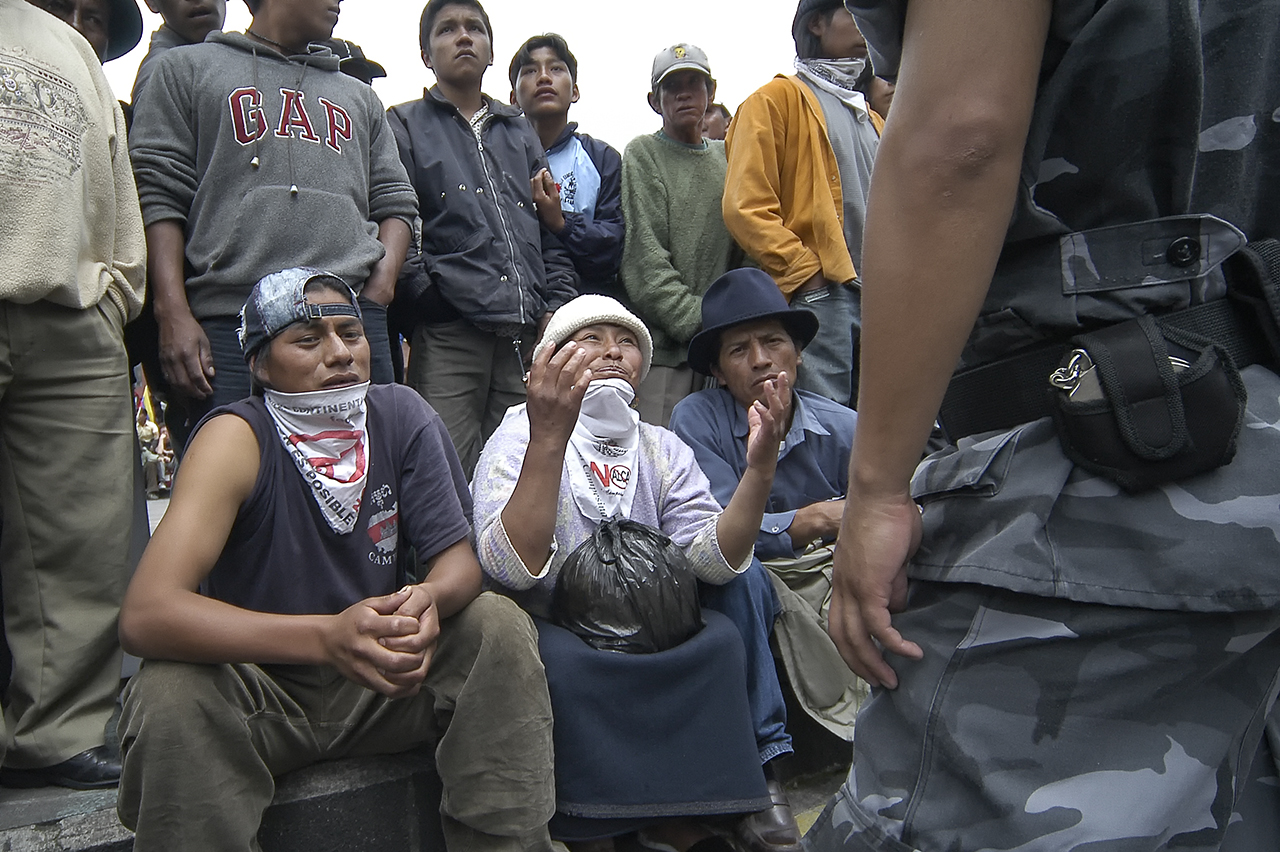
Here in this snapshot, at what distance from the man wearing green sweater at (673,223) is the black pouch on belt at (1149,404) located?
121 inches

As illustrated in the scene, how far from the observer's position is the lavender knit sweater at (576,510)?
2.53 meters

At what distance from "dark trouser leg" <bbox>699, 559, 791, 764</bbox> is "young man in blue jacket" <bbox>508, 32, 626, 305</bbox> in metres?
1.89

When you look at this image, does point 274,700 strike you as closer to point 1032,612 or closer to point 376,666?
point 376,666

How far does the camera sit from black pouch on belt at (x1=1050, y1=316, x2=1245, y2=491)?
0.96 meters

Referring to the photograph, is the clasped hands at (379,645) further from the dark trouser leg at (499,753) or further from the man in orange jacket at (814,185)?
the man in orange jacket at (814,185)

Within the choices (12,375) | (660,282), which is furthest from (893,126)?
(660,282)

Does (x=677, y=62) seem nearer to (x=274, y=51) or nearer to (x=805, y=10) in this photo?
(x=805, y=10)

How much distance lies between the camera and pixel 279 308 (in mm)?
2438

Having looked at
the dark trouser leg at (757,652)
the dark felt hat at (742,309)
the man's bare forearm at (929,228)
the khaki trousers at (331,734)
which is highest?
the man's bare forearm at (929,228)

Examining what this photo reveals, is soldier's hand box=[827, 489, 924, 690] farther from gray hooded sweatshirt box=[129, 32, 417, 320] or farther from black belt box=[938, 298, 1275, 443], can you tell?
gray hooded sweatshirt box=[129, 32, 417, 320]

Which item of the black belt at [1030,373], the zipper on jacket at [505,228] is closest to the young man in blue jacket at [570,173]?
the zipper on jacket at [505,228]

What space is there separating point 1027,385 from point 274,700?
1.82 meters

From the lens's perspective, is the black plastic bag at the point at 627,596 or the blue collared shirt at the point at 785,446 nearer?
the black plastic bag at the point at 627,596

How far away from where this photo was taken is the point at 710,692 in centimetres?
242
